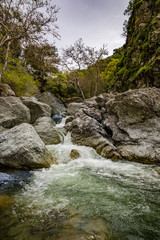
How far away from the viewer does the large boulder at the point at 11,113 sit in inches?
317

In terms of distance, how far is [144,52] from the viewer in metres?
10.0

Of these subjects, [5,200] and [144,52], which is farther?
[144,52]

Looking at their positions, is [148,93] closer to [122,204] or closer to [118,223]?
[122,204]

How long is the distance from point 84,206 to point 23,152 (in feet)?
9.60

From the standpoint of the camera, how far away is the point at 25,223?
2.21 metres

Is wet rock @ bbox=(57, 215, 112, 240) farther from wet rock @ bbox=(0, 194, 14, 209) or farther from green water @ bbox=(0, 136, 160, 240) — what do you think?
wet rock @ bbox=(0, 194, 14, 209)

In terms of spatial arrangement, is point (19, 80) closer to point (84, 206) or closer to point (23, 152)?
point (23, 152)

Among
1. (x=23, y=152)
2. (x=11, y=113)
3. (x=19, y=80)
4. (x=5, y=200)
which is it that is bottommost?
(x=5, y=200)

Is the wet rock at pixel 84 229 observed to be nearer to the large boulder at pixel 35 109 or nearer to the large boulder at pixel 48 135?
the large boulder at pixel 48 135

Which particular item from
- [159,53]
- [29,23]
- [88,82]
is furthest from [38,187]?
[88,82]

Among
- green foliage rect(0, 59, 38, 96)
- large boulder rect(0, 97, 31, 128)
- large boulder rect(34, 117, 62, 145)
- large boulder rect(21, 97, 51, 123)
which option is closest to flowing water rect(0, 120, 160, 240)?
large boulder rect(34, 117, 62, 145)

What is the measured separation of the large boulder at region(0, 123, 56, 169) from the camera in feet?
15.5

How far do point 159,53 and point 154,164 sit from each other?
700cm

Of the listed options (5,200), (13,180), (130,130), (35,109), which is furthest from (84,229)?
(35,109)
